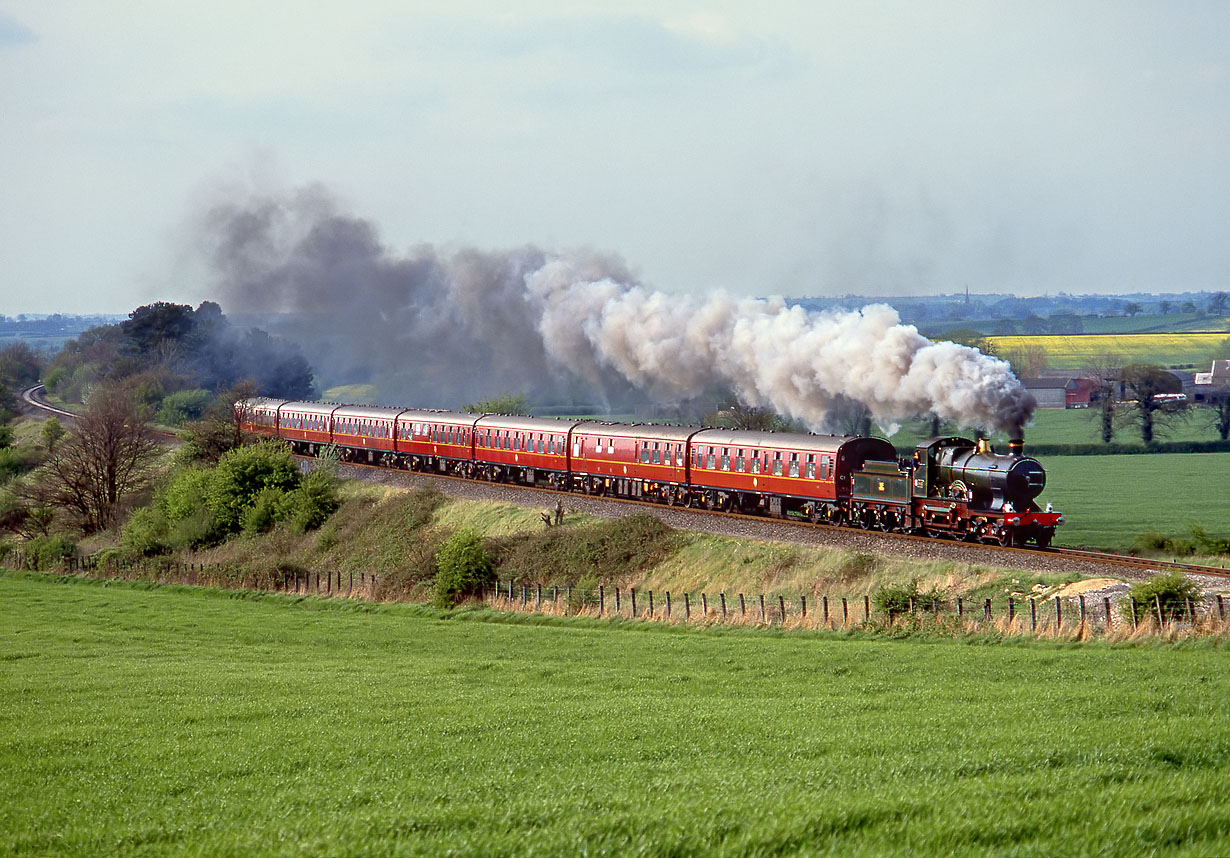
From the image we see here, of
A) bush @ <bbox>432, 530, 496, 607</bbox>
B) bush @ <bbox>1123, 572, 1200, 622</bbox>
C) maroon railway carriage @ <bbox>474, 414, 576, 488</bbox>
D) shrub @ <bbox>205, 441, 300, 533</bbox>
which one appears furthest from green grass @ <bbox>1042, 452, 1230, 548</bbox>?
shrub @ <bbox>205, 441, 300, 533</bbox>

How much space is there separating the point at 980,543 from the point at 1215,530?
18.2 m

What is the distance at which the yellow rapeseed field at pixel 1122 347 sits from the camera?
147000 mm

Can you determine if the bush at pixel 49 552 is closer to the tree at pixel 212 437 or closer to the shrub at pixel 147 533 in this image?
the shrub at pixel 147 533

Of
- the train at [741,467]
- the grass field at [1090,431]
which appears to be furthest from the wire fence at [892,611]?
the grass field at [1090,431]

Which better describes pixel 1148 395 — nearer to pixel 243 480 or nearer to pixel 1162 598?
pixel 243 480

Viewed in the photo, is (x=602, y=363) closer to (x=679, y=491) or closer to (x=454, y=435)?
(x=454, y=435)

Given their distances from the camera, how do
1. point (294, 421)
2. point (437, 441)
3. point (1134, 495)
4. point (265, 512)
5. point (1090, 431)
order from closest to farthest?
point (265, 512) → point (1134, 495) → point (437, 441) → point (294, 421) → point (1090, 431)

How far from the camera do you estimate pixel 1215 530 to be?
148ft

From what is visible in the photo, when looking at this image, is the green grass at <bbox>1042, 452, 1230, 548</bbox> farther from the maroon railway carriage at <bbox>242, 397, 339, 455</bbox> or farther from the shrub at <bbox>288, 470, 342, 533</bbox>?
the maroon railway carriage at <bbox>242, 397, 339, 455</bbox>

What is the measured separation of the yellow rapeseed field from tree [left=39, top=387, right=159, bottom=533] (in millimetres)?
100817


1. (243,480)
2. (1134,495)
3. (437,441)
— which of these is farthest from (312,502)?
(1134,495)

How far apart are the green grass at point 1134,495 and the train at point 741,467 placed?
31.4 feet

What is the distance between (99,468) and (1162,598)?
56.6 metres

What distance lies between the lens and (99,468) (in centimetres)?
6500
